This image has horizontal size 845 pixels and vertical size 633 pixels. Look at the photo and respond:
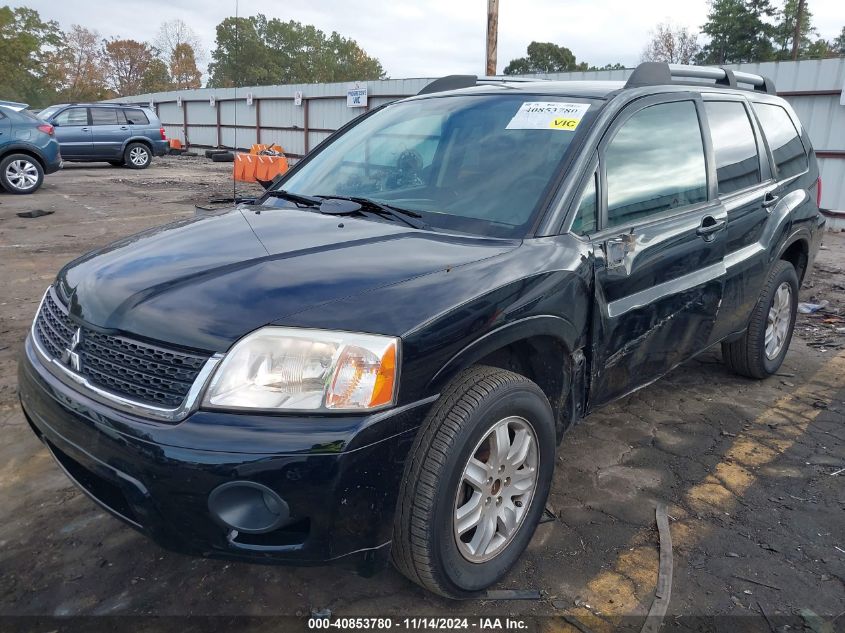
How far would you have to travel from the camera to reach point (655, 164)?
10.3ft

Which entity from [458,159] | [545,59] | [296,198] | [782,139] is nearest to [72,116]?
[296,198]

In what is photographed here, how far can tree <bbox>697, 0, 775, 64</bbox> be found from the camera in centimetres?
4978

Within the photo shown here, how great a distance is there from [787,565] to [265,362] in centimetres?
216

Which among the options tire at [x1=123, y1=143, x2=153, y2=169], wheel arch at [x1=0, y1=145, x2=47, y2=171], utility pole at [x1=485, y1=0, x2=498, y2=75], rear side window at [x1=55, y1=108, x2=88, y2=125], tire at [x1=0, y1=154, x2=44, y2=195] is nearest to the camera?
wheel arch at [x1=0, y1=145, x2=47, y2=171]

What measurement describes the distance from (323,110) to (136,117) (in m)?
6.14

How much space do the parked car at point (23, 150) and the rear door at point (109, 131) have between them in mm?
6064

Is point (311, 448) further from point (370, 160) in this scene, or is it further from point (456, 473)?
point (370, 160)

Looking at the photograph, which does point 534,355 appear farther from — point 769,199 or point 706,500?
point 769,199

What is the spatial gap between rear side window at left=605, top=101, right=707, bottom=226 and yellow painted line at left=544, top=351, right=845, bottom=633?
4.34 feet

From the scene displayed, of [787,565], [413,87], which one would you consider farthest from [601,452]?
[413,87]

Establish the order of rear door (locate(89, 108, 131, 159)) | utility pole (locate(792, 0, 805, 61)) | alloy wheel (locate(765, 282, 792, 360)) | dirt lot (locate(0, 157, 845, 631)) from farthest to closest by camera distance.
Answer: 1. utility pole (locate(792, 0, 805, 61))
2. rear door (locate(89, 108, 131, 159))
3. alloy wheel (locate(765, 282, 792, 360))
4. dirt lot (locate(0, 157, 845, 631))

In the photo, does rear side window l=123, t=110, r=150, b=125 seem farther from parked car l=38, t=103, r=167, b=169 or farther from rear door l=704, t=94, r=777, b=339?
rear door l=704, t=94, r=777, b=339

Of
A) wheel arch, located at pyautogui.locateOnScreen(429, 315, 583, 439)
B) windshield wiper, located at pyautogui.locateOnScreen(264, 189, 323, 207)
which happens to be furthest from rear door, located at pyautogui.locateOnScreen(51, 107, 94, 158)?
wheel arch, located at pyautogui.locateOnScreen(429, 315, 583, 439)

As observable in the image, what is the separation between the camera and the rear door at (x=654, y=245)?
9.20ft
